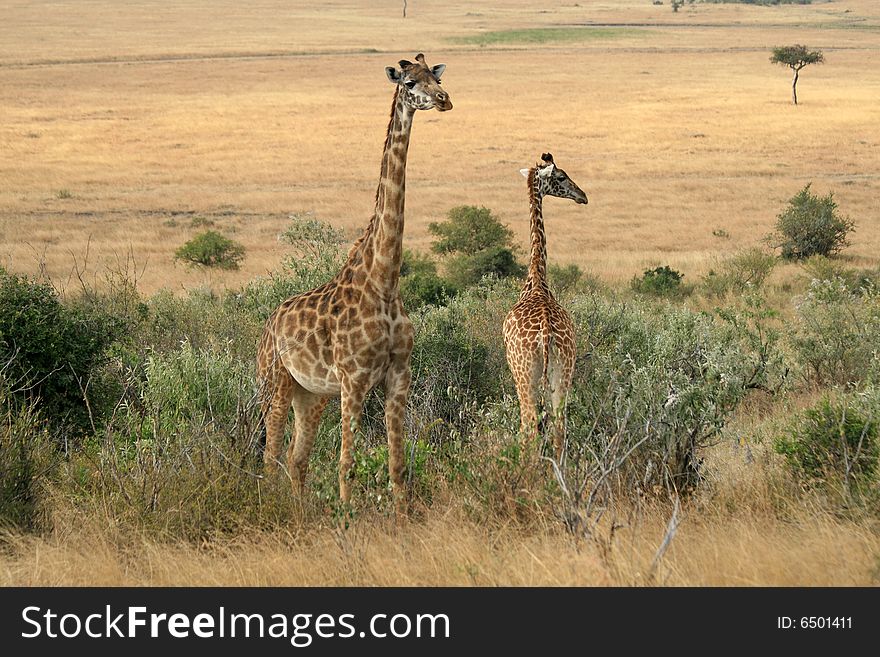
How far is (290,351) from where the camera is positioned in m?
7.50

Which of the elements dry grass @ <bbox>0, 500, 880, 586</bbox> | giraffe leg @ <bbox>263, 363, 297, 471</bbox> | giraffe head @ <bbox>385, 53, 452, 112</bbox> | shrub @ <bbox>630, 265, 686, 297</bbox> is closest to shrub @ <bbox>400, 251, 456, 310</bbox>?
shrub @ <bbox>630, 265, 686, 297</bbox>

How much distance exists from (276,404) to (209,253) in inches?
817

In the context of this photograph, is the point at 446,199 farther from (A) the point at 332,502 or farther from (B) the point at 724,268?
(A) the point at 332,502

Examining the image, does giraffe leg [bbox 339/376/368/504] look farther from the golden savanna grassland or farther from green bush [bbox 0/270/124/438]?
green bush [bbox 0/270/124/438]

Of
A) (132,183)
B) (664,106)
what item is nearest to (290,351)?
(132,183)

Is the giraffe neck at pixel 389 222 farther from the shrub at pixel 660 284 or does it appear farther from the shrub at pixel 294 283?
the shrub at pixel 660 284

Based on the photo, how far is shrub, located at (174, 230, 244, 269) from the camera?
27.6 meters

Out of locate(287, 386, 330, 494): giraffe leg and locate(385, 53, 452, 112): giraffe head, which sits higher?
locate(385, 53, 452, 112): giraffe head

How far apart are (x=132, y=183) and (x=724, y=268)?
26.8m

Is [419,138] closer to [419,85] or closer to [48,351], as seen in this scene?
[48,351]

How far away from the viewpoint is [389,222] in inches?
289

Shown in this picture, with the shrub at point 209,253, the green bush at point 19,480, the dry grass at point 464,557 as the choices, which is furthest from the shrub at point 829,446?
the shrub at point 209,253

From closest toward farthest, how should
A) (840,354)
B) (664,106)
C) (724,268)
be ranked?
(840,354)
(724,268)
(664,106)

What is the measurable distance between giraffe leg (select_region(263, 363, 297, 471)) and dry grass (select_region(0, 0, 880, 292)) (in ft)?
48.3
